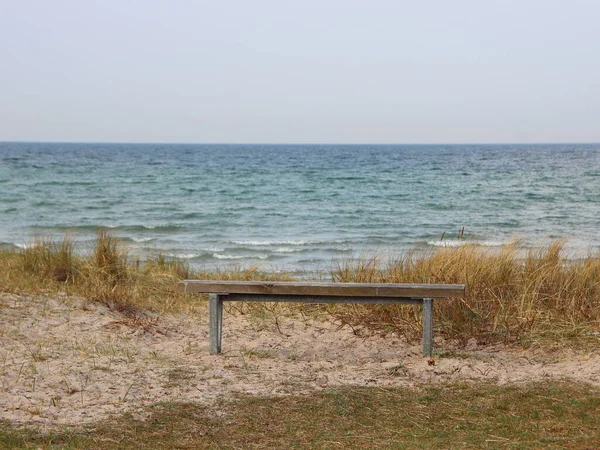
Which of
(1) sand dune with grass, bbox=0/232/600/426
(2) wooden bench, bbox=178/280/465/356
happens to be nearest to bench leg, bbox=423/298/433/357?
(2) wooden bench, bbox=178/280/465/356

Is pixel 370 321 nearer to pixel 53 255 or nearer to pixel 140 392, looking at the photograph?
pixel 140 392

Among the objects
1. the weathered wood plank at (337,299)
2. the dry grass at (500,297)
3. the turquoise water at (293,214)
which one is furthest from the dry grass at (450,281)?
the turquoise water at (293,214)

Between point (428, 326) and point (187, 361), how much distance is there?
2063 millimetres

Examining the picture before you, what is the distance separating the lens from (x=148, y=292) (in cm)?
873

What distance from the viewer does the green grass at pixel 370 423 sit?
14.2 ft

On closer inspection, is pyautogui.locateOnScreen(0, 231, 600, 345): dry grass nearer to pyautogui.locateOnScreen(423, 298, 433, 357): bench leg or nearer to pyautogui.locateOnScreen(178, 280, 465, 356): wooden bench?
pyautogui.locateOnScreen(423, 298, 433, 357): bench leg

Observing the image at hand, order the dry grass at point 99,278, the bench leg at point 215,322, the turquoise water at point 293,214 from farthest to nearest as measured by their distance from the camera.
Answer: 1. the turquoise water at point 293,214
2. the dry grass at point 99,278
3. the bench leg at point 215,322

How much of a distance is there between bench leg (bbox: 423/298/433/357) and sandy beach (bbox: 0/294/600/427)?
0.29 feet

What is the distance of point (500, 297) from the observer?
24.1 ft

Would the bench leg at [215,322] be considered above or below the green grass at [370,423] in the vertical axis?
above

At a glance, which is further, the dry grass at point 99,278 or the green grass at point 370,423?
the dry grass at point 99,278

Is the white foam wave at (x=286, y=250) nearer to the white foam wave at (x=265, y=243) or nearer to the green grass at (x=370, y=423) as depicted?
the white foam wave at (x=265, y=243)

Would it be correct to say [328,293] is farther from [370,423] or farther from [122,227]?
[122,227]

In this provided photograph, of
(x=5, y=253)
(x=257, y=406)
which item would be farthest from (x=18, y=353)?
(x=5, y=253)
